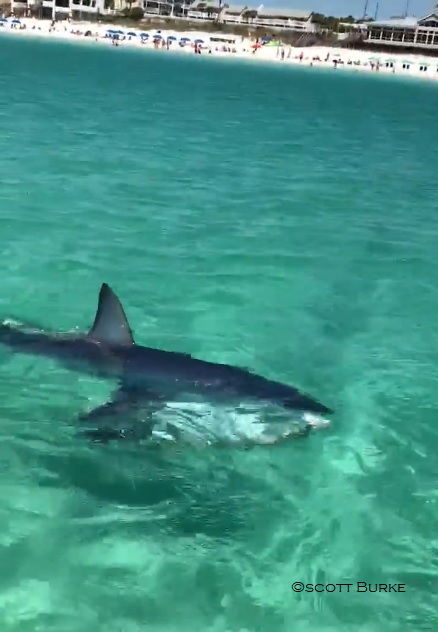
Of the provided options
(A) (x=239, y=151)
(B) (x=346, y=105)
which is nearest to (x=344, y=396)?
(A) (x=239, y=151)

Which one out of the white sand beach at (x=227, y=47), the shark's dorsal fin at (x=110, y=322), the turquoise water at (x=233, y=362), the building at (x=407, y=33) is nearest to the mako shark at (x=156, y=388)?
the shark's dorsal fin at (x=110, y=322)

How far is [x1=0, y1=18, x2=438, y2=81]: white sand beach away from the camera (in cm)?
17512

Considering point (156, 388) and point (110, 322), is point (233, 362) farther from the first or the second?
point (110, 322)

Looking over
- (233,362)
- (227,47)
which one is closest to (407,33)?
(227,47)

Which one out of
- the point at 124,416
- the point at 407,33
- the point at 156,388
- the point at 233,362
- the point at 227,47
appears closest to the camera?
the point at 124,416

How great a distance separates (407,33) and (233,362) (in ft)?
650

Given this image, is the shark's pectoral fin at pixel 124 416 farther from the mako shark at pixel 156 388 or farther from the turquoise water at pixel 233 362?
the turquoise water at pixel 233 362

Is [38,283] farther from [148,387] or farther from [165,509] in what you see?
[165,509]

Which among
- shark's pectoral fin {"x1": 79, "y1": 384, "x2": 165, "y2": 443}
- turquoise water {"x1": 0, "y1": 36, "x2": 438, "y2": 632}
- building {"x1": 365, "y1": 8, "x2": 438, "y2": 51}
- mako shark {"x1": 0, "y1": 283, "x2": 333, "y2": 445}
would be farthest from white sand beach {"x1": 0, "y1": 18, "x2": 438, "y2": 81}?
shark's pectoral fin {"x1": 79, "y1": 384, "x2": 165, "y2": 443}

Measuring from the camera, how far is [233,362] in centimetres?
1351

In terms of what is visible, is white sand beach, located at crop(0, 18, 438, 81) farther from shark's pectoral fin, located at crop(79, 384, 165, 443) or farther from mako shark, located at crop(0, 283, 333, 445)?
shark's pectoral fin, located at crop(79, 384, 165, 443)

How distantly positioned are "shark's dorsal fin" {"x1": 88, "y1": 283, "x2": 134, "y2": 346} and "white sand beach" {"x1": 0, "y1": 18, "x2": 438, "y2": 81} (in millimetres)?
173856

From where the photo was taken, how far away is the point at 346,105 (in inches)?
3270

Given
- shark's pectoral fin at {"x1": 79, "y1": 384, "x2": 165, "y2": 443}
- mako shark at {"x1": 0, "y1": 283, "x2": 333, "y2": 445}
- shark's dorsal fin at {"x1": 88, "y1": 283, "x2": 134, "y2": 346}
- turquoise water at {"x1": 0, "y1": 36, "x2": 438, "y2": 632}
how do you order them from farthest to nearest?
1. shark's dorsal fin at {"x1": 88, "y1": 283, "x2": 134, "y2": 346}
2. mako shark at {"x1": 0, "y1": 283, "x2": 333, "y2": 445}
3. shark's pectoral fin at {"x1": 79, "y1": 384, "x2": 165, "y2": 443}
4. turquoise water at {"x1": 0, "y1": 36, "x2": 438, "y2": 632}
